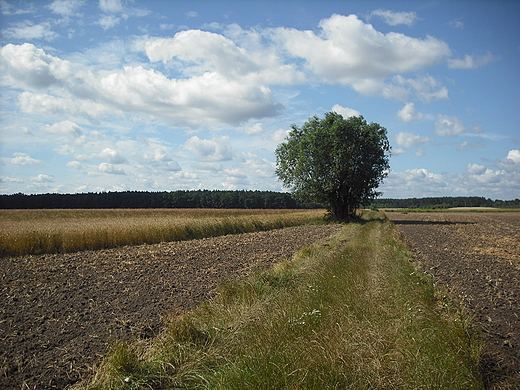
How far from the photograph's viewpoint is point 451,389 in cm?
431

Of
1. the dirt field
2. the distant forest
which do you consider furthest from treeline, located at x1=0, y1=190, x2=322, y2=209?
the dirt field

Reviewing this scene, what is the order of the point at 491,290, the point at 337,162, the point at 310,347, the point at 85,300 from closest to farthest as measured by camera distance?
the point at 310,347
the point at 85,300
the point at 491,290
the point at 337,162

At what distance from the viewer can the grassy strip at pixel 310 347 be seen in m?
4.56

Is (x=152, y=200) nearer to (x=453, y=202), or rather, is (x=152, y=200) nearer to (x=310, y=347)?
(x=310, y=347)

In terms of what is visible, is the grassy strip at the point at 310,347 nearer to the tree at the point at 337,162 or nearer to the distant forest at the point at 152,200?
the tree at the point at 337,162

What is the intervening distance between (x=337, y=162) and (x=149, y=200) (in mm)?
62909

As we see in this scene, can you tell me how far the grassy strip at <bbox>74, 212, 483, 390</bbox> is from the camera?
456cm

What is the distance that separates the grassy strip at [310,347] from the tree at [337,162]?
33310 mm

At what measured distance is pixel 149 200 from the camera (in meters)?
91.1

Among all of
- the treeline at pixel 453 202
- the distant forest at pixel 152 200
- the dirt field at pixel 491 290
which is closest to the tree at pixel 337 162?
the distant forest at pixel 152 200

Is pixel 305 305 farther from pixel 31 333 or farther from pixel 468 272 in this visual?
pixel 468 272

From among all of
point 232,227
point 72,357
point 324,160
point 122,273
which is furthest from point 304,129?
point 72,357

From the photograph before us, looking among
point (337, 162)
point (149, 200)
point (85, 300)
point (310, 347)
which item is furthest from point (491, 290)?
point (149, 200)

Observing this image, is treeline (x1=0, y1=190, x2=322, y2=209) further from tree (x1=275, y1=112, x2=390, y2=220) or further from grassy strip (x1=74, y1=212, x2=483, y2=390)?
grassy strip (x1=74, y1=212, x2=483, y2=390)
